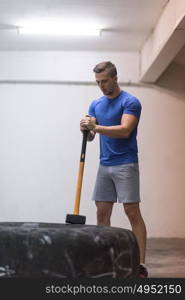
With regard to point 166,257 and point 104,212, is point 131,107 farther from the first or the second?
point 166,257

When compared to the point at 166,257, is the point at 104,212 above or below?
above

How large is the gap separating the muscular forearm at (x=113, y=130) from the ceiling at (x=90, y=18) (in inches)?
78.8

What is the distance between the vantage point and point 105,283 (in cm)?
158

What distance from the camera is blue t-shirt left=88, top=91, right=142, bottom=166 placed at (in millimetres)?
2830

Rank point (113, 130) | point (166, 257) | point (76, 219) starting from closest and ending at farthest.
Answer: point (76, 219)
point (113, 130)
point (166, 257)

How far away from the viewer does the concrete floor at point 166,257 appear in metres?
3.48

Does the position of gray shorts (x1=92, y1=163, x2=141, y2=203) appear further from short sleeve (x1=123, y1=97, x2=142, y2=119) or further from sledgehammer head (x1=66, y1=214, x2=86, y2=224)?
sledgehammer head (x1=66, y1=214, x2=86, y2=224)

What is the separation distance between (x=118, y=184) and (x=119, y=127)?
33cm

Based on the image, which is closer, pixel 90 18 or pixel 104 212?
pixel 104 212

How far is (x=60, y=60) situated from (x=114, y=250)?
186 inches

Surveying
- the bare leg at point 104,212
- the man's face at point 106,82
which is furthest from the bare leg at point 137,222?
the man's face at point 106,82

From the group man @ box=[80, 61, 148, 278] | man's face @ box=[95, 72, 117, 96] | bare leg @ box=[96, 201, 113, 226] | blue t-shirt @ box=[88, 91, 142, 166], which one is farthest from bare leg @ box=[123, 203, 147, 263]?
man's face @ box=[95, 72, 117, 96]

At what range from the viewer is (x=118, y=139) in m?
2.85

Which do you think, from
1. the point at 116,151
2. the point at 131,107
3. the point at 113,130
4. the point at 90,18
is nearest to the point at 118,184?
the point at 116,151
